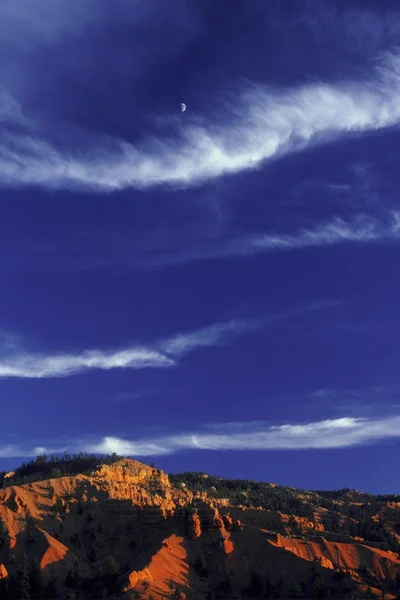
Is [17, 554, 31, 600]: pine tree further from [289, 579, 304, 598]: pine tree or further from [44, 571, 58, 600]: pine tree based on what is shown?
[289, 579, 304, 598]: pine tree

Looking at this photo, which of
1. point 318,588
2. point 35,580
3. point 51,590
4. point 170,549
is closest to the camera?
point 51,590

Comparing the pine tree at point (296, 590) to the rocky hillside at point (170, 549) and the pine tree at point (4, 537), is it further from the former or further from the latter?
the pine tree at point (4, 537)

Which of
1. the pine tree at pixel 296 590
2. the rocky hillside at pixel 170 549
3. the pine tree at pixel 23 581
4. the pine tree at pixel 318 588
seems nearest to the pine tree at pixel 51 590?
the rocky hillside at pixel 170 549

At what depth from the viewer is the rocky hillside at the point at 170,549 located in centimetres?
13500

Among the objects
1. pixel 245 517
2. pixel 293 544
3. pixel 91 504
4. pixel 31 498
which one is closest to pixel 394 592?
pixel 293 544

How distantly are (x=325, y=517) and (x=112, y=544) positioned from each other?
68.3 m

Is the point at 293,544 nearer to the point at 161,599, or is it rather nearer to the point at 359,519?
the point at 161,599

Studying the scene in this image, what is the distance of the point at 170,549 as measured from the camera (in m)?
151

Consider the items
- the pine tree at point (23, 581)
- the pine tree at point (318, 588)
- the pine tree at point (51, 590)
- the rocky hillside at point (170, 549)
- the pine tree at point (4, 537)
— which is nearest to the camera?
the pine tree at point (23, 581)

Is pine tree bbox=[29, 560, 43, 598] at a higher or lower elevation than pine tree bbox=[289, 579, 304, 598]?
higher

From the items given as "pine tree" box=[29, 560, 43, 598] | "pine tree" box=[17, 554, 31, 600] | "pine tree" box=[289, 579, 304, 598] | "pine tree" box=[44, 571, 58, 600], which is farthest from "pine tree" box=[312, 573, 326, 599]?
"pine tree" box=[17, 554, 31, 600]

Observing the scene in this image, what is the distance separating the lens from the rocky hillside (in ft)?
443

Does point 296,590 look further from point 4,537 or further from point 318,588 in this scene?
point 4,537


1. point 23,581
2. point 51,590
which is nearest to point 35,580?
point 23,581
